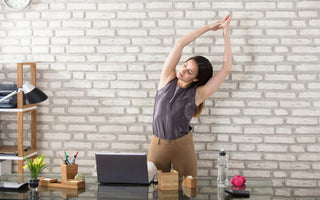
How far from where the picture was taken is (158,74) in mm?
3799

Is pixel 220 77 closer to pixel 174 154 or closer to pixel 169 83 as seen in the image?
pixel 169 83

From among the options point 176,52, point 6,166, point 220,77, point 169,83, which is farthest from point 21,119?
point 220,77

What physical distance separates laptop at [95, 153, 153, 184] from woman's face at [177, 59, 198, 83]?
39.2 inches

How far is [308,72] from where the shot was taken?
3.68m

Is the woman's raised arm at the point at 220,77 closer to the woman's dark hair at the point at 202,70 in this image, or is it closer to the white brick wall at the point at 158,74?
the woman's dark hair at the point at 202,70

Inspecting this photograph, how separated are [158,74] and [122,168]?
4.83 ft

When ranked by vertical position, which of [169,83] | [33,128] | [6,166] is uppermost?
Result: [169,83]

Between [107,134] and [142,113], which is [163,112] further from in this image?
[107,134]

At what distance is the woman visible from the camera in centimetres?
329

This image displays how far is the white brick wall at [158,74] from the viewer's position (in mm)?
3686

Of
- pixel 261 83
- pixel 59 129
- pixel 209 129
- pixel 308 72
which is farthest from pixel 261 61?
pixel 59 129

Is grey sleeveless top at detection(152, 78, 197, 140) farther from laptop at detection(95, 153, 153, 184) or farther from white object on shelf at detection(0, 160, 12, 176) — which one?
white object on shelf at detection(0, 160, 12, 176)

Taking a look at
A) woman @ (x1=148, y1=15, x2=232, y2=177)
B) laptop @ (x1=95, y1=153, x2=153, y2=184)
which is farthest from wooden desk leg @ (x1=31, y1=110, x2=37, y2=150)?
laptop @ (x1=95, y1=153, x2=153, y2=184)

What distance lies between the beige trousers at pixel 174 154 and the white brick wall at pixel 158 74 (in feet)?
1.52
